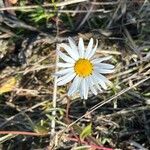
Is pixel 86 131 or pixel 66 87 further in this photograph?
pixel 66 87

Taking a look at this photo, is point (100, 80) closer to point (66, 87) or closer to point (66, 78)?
point (66, 78)

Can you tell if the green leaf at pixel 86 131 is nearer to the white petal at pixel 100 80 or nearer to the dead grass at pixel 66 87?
the dead grass at pixel 66 87

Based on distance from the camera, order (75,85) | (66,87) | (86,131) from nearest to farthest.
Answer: (75,85) < (86,131) < (66,87)

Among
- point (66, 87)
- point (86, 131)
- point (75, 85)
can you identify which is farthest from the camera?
point (66, 87)

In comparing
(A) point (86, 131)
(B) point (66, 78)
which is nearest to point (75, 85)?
(B) point (66, 78)

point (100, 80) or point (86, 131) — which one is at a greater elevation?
point (100, 80)

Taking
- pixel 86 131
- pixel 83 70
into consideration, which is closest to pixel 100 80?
pixel 83 70

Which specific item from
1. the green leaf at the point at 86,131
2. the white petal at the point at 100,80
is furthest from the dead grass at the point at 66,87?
the white petal at the point at 100,80

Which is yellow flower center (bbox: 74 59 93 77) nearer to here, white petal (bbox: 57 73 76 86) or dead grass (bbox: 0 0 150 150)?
white petal (bbox: 57 73 76 86)
